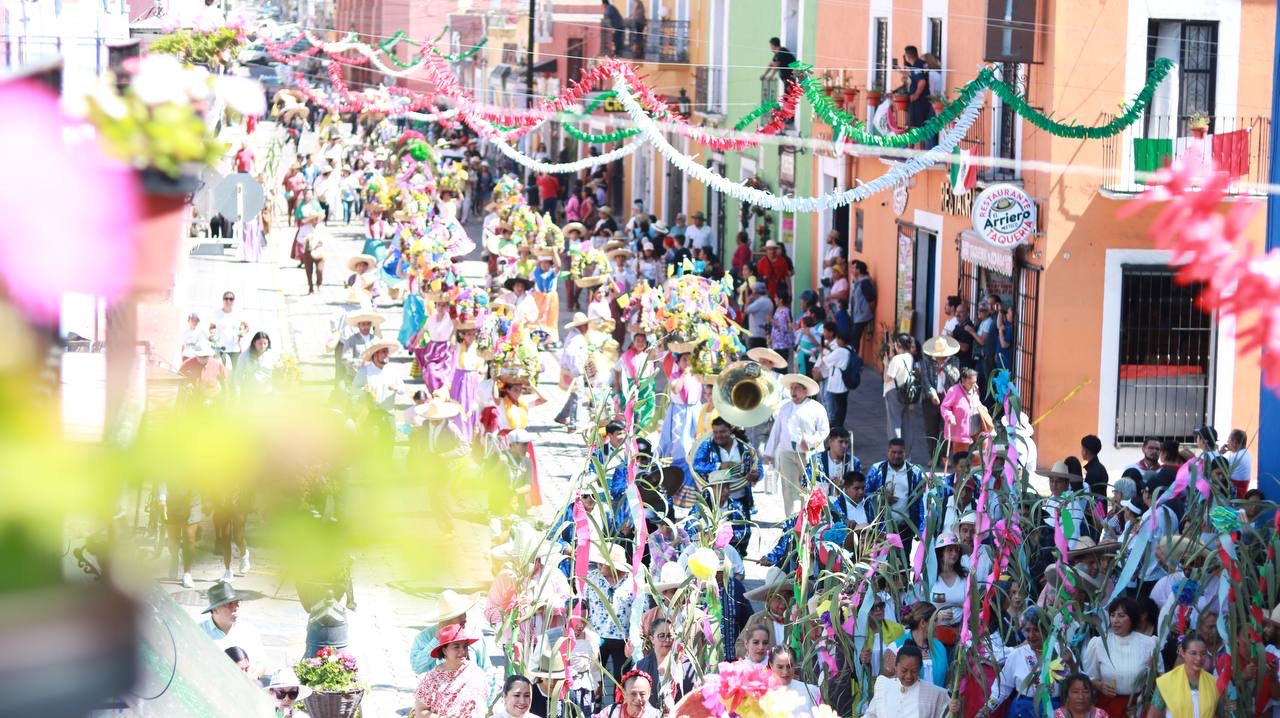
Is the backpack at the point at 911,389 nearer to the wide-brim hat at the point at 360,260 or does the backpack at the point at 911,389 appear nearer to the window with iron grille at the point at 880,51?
the window with iron grille at the point at 880,51

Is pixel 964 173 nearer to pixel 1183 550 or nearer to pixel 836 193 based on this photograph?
pixel 836 193

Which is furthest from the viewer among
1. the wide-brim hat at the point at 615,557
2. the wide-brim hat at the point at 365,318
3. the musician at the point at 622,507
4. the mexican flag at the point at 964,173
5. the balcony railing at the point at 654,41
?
the balcony railing at the point at 654,41

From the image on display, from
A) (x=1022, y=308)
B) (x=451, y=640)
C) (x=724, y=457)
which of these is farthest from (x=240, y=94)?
(x=1022, y=308)

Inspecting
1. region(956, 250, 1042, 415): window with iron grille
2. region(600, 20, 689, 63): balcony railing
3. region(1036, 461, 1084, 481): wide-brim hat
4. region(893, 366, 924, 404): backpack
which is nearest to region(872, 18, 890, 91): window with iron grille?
region(956, 250, 1042, 415): window with iron grille

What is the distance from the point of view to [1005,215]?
17531mm

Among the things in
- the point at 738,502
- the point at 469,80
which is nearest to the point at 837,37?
the point at 738,502

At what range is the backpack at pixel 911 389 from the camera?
16.1 meters

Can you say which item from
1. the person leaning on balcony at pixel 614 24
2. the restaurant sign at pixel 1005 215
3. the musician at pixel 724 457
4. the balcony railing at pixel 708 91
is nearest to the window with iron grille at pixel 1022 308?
the restaurant sign at pixel 1005 215

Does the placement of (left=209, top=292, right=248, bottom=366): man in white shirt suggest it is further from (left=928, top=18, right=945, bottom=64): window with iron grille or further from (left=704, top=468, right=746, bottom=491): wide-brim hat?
(left=928, top=18, right=945, bottom=64): window with iron grille

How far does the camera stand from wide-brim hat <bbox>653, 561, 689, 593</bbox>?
9.48 m

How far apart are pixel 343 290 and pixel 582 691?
1921 centimetres

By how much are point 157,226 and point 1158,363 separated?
16.6 metres

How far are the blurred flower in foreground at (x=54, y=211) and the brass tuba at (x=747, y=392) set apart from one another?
1244 centimetres

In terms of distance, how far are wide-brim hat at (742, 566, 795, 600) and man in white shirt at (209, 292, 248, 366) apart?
25.2 ft
